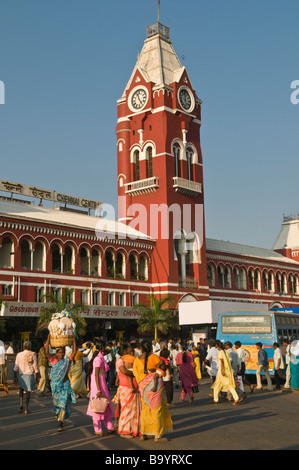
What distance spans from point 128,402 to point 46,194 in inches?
1404

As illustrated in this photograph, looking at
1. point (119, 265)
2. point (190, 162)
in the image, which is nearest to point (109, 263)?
point (119, 265)

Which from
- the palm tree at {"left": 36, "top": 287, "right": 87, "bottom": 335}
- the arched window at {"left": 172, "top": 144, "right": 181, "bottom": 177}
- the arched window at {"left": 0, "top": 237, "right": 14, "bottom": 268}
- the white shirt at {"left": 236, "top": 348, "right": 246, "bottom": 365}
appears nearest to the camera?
the white shirt at {"left": 236, "top": 348, "right": 246, "bottom": 365}

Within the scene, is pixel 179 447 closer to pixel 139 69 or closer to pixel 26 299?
pixel 26 299

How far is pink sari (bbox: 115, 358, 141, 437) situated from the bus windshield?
12.7 metres

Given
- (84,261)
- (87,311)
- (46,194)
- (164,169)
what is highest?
(164,169)

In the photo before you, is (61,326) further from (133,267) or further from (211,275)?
(211,275)

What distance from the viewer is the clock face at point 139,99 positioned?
46.2 metres

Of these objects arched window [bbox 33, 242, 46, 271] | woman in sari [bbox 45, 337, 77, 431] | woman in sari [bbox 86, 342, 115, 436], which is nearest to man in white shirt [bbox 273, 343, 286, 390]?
woman in sari [bbox 86, 342, 115, 436]

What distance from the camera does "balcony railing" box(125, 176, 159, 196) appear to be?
44.2m

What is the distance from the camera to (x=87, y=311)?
3556 cm

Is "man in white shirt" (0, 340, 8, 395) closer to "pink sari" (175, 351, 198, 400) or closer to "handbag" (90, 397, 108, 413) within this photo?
"pink sari" (175, 351, 198, 400)

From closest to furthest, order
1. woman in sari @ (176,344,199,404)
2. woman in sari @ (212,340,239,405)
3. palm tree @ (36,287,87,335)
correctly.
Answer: woman in sari @ (212,340,239,405), woman in sari @ (176,344,199,404), palm tree @ (36,287,87,335)

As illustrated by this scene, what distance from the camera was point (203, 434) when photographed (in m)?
10.6
